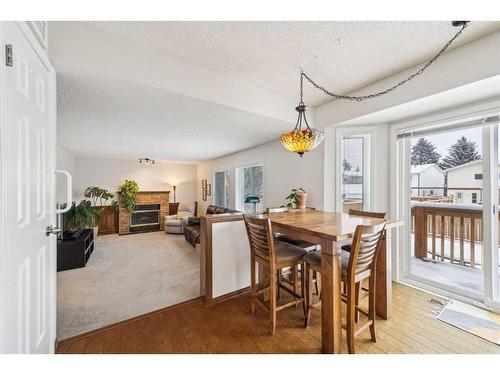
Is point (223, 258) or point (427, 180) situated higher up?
point (427, 180)

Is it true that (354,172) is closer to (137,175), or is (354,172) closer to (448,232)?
(448,232)

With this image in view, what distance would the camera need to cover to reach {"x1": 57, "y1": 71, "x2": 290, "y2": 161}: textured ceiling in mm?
1992

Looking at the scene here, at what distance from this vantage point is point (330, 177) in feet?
10.3

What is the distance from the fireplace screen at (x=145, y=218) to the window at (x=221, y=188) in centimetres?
198

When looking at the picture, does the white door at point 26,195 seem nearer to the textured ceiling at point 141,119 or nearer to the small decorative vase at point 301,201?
the textured ceiling at point 141,119

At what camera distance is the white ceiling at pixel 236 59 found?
1.59 meters

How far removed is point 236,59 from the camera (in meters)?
1.98

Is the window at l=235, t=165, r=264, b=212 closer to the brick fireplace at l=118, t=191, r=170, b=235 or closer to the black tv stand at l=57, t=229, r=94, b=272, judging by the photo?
the brick fireplace at l=118, t=191, r=170, b=235

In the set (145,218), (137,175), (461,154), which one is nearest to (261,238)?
(461,154)

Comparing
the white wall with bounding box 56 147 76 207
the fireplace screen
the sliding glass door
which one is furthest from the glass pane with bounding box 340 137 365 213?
the fireplace screen

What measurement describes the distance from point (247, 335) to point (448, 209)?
2.96m

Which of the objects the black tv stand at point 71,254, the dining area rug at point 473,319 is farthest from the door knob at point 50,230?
the dining area rug at point 473,319
